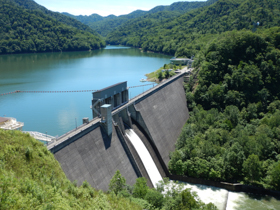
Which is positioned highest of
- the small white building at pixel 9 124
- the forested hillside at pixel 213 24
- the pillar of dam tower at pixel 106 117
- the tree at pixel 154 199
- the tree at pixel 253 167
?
the forested hillside at pixel 213 24

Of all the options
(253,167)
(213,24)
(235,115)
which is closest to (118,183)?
(253,167)

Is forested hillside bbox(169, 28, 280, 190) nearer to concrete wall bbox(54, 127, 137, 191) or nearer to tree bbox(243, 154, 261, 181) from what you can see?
tree bbox(243, 154, 261, 181)

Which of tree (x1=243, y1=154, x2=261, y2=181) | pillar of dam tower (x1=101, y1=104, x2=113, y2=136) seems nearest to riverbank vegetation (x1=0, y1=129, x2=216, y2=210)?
pillar of dam tower (x1=101, y1=104, x2=113, y2=136)

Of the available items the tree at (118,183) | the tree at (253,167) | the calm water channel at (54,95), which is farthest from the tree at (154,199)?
the tree at (253,167)

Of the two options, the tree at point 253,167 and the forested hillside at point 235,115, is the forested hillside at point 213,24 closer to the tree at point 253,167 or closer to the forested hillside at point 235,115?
the forested hillside at point 235,115

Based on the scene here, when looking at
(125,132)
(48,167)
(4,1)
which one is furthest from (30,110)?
(4,1)

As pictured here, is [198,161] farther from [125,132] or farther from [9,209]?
[9,209]
